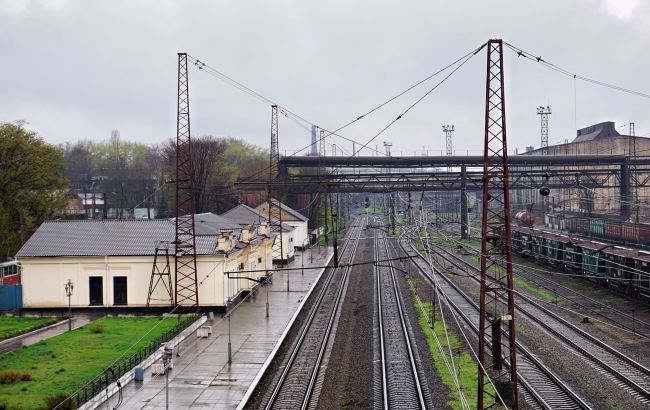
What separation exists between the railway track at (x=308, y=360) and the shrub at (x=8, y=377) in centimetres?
855

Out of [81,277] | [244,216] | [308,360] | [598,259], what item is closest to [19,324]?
[81,277]

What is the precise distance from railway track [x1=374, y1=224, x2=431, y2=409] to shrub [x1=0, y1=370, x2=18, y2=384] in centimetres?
1193

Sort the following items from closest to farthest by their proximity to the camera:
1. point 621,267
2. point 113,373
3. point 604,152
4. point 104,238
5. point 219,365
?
point 113,373 < point 219,365 < point 621,267 < point 104,238 < point 604,152

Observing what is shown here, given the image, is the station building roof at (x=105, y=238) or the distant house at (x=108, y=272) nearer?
the distant house at (x=108, y=272)

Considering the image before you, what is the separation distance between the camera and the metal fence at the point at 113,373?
57.2 ft

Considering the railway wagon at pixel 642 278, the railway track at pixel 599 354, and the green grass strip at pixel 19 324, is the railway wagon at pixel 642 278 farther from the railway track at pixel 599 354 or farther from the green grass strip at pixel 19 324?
the green grass strip at pixel 19 324

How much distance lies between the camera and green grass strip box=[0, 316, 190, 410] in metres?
18.9

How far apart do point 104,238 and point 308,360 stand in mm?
16854

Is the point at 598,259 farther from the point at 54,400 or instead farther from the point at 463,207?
the point at 54,400

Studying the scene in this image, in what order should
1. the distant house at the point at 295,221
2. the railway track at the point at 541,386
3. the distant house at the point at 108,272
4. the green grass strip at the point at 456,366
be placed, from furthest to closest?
the distant house at the point at 295,221, the distant house at the point at 108,272, the green grass strip at the point at 456,366, the railway track at the point at 541,386

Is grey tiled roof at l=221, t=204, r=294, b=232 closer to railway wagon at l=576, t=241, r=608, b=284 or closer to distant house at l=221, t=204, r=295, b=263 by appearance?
distant house at l=221, t=204, r=295, b=263

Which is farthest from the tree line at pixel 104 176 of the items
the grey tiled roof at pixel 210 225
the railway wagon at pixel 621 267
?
the railway wagon at pixel 621 267

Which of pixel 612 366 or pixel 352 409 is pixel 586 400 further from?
pixel 352 409

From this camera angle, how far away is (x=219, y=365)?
2234 cm
